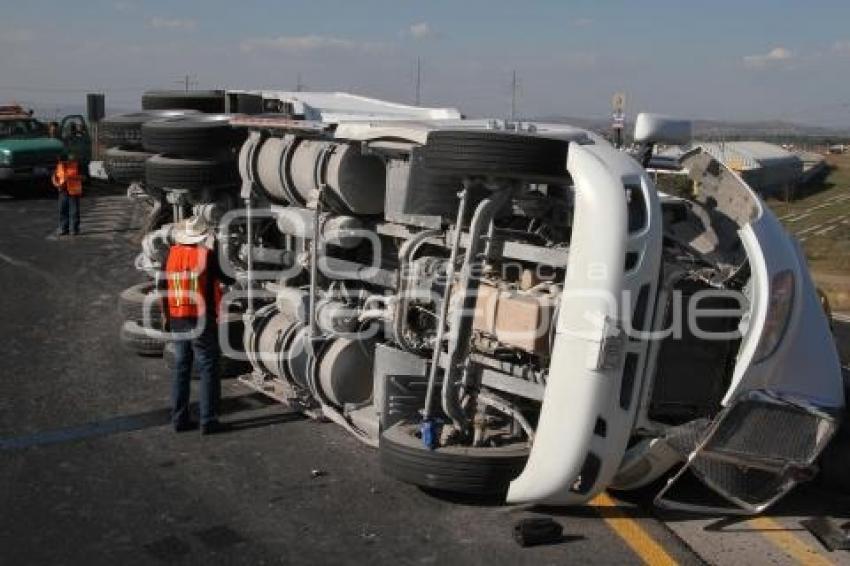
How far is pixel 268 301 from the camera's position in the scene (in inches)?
281

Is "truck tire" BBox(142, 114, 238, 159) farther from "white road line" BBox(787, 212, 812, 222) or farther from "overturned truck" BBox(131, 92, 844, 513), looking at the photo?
"white road line" BBox(787, 212, 812, 222)

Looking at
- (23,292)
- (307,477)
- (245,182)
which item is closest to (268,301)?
(245,182)

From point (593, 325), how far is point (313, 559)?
5.42ft

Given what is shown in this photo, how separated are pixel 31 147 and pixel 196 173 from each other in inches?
594

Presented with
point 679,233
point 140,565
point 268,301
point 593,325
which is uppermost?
point 679,233

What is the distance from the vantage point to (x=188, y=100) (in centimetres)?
958

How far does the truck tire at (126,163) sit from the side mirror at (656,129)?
5.21 metres

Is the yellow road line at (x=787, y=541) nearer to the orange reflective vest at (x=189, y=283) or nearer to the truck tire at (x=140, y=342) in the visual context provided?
the orange reflective vest at (x=189, y=283)

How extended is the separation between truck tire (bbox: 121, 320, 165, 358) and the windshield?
15636 mm

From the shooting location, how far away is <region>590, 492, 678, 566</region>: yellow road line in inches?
173

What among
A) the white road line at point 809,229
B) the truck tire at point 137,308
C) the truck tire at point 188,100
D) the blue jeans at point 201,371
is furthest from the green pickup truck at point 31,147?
the white road line at point 809,229

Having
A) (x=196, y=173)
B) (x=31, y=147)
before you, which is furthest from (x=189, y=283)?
(x=31, y=147)

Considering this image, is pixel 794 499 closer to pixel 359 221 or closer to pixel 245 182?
pixel 359 221

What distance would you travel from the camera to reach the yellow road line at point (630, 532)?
4.40 meters
